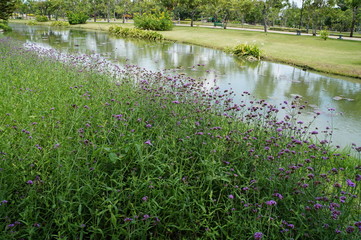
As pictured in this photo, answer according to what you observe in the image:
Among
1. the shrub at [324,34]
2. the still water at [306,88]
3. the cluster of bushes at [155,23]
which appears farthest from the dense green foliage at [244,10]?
the still water at [306,88]

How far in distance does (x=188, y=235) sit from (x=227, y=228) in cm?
42

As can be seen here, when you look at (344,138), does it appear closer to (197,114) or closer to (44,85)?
(197,114)

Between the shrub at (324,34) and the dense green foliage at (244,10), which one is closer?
the shrub at (324,34)

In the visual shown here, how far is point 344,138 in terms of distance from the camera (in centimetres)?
661

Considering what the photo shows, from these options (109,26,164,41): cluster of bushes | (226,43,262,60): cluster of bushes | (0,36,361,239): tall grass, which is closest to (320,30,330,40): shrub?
(226,43,262,60): cluster of bushes

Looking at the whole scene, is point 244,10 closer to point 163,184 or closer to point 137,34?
point 137,34

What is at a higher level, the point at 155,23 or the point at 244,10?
the point at 244,10

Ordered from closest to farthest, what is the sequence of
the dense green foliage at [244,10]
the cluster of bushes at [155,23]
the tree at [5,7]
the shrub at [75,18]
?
the dense green foliage at [244,10] < the tree at [5,7] < the cluster of bushes at [155,23] < the shrub at [75,18]

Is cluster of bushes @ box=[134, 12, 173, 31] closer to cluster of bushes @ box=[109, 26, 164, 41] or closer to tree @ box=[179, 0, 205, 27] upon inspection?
cluster of bushes @ box=[109, 26, 164, 41]

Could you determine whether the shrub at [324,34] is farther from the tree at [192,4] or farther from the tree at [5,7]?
the tree at [5,7]

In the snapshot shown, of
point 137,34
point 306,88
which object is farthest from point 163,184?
point 137,34

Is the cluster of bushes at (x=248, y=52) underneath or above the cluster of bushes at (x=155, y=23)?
underneath

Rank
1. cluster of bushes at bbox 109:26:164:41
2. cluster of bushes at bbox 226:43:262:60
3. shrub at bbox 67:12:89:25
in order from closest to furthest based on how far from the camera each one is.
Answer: cluster of bushes at bbox 226:43:262:60
cluster of bushes at bbox 109:26:164:41
shrub at bbox 67:12:89:25

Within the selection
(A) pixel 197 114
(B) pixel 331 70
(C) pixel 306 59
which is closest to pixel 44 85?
(A) pixel 197 114
